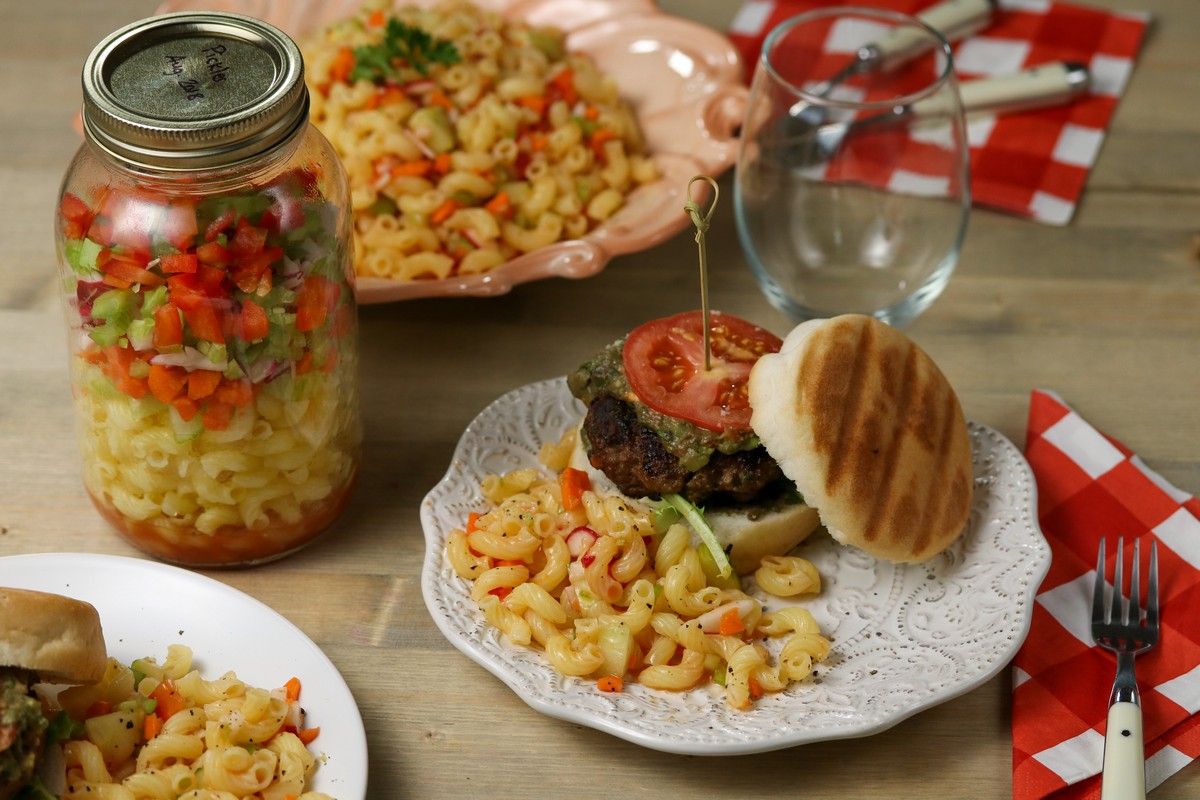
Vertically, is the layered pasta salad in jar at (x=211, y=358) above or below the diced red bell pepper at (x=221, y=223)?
below

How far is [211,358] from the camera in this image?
2.22 meters

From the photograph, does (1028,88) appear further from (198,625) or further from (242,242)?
(198,625)

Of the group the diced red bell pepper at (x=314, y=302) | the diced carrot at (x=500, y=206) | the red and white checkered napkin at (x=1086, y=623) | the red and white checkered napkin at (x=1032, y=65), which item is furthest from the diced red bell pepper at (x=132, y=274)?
the red and white checkered napkin at (x=1032, y=65)

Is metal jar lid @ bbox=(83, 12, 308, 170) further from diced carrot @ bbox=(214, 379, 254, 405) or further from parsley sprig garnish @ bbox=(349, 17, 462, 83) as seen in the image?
parsley sprig garnish @ bbox=(349, 17, 462, 83)

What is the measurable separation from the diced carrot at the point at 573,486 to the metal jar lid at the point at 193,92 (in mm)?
828

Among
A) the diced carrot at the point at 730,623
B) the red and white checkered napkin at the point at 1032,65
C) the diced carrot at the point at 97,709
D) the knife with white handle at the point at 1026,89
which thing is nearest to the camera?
the diced carrot at the point at 97,709

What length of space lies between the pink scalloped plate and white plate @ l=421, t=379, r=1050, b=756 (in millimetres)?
461

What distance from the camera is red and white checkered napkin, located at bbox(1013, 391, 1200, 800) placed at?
7.44 feet

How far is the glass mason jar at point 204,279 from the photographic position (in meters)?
2.16

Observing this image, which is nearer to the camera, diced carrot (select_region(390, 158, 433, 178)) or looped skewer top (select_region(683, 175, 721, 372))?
looped skewer top (select_region(683, 175, 721, 372))

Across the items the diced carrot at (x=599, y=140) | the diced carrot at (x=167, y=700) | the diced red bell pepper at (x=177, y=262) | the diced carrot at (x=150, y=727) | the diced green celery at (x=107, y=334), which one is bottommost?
the diced carrot at (x=167, y=700)

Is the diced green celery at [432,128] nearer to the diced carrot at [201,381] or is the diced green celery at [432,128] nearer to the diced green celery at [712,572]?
the diced carrot at [201,381]

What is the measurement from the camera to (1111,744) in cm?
216

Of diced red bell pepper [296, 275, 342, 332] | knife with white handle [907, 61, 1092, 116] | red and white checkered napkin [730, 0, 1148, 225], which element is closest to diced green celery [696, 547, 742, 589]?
diced red bell pepper [296, 275, 342, 332]
